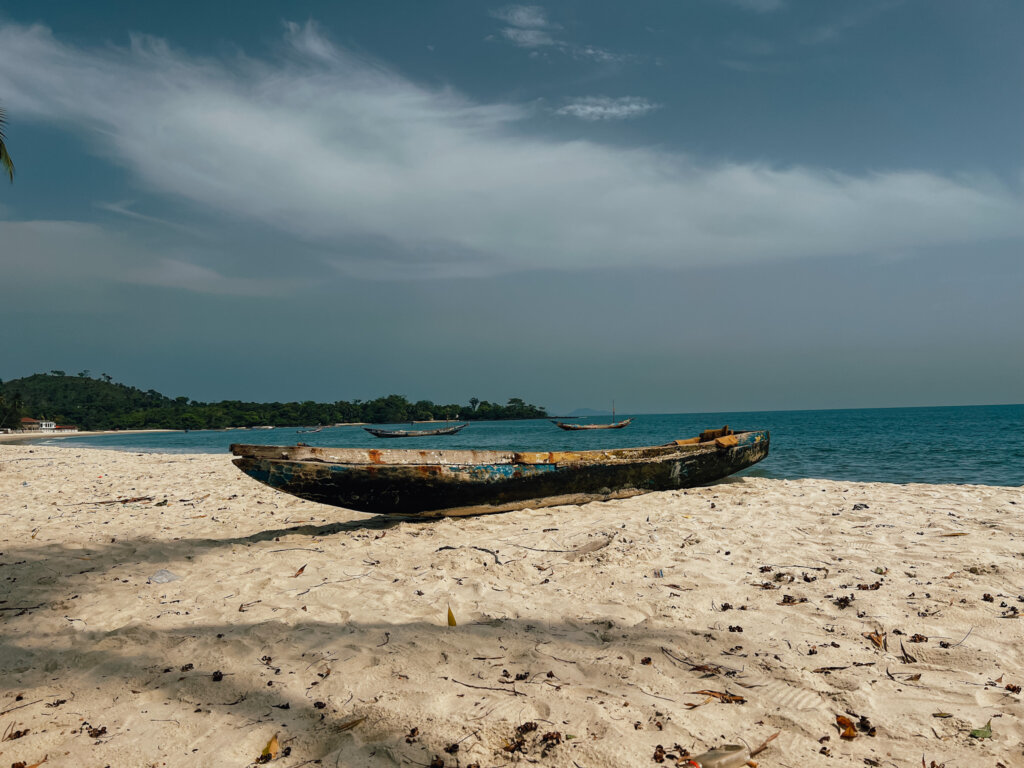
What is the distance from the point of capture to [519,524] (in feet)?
21.2

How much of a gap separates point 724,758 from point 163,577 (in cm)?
448

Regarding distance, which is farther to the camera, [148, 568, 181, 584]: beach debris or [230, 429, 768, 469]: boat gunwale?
[230, 429, 768, 469]: boat gunwale

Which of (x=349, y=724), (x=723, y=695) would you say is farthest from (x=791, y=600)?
(x=349, y=724)

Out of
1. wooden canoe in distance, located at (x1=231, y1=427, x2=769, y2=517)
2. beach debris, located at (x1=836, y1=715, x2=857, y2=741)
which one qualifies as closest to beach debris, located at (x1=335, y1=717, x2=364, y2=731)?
beach debris, located at (x1=836, y1=715, x2=857, y2=741)

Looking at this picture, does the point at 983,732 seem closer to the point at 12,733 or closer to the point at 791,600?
the point at 791,600

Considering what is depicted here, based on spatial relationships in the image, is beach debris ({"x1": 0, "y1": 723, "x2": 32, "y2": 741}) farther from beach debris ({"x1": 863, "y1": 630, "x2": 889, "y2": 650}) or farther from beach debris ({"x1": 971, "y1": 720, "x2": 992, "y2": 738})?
beach debris ({"x1": 863, "y1": 630, "x2": 889, "y2": 650})

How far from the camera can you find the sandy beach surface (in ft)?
7.30

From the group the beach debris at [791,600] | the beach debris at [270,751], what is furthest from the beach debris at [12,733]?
the beach debris at [791,600]

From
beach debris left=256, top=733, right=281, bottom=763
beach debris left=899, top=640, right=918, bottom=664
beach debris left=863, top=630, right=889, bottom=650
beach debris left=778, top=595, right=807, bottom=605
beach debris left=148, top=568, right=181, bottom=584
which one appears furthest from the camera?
beach debris left=148, top=568, right=181, bottom=584

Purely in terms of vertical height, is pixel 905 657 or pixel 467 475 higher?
pixel 467 475

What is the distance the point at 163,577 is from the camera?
15.0ft

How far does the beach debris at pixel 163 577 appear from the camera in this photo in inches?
177

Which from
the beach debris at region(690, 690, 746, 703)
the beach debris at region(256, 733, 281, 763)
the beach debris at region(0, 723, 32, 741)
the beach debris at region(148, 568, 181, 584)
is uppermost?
the beach debris at region(690, 690, 746, 703)

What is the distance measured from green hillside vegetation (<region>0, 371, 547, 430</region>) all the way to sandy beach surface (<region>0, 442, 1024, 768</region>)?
10065cm
